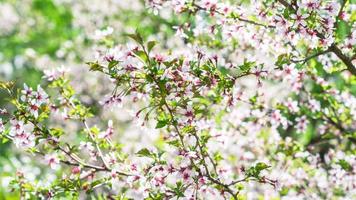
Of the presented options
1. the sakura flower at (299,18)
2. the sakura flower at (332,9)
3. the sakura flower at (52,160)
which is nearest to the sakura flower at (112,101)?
the sakura flower at (52,160)

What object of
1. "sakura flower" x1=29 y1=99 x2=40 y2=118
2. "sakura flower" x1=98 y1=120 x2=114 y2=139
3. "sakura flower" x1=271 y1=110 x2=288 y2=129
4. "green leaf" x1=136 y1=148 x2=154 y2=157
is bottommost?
"green leaf" x1=136 y1=148 x2=154 y2=157

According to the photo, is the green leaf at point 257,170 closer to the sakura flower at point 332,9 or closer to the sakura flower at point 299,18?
the sakura flower at point 299,18

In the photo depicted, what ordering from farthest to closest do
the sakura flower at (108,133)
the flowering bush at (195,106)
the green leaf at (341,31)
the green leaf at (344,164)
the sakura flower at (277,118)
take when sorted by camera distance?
the sakura flower at (277,118) → the green leaf at (344,164) → the sakura flower at (108,133) → the green leaf at (341,31) → the flowering bush at (195,106)

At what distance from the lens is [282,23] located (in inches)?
138

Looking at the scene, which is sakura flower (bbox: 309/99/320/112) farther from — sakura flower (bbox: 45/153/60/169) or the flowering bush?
sakura flower (bbox: 45/153/60/169)

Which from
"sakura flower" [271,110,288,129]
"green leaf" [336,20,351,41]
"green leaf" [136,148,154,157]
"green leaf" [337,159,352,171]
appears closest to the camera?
"green leaf" [136,148,154,157]

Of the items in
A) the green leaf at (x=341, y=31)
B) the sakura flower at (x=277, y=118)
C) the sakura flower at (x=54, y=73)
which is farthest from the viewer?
the sakura flower at (x=277, y=118)

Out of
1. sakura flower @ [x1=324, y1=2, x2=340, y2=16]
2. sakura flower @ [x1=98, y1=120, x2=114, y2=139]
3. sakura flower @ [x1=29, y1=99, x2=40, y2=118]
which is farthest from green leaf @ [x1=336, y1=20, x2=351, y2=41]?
sakura flower @ [x1=29, y1=99, x2=40, y2=118]

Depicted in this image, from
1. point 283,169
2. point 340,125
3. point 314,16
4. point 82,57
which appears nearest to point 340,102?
point 340,125

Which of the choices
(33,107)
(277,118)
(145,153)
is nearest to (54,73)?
(33,107)

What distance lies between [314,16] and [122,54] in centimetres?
114

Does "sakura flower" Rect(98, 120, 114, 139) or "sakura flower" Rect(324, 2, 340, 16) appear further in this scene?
"sakura flower" Rect(98, 120, 114, 139)

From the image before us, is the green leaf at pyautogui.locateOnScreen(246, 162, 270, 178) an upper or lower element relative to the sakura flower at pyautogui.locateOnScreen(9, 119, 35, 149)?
lower

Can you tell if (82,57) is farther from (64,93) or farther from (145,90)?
(145,90)
